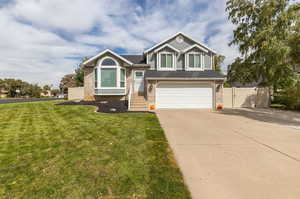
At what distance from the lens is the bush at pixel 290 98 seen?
1257cm

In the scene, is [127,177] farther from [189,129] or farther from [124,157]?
[189,129]

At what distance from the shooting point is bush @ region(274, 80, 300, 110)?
1257 cm

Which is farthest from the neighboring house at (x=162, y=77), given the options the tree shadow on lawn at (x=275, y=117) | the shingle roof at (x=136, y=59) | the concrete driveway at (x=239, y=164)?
the concrete driveway at (x=239, y=164)

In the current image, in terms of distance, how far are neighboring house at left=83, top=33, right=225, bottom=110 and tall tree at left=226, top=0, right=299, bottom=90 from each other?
2.80m

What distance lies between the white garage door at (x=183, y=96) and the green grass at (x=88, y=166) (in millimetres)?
7640

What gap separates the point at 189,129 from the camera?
6.23 metres

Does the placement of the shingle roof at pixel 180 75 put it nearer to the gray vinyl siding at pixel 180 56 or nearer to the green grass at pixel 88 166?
the gray vinyl siding at pixel 180 56

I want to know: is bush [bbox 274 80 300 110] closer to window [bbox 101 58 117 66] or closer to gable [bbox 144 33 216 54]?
gable [bbox 144 33 216 54]

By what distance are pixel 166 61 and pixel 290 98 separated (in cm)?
1245

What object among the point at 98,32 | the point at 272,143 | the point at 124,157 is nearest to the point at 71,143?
the point at 124,157

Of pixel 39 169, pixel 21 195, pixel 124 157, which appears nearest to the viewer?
pixel 21 195

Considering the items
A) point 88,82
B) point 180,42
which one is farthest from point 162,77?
point 88,82

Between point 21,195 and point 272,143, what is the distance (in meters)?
6.74

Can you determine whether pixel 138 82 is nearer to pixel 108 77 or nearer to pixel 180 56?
pixel 108 77
